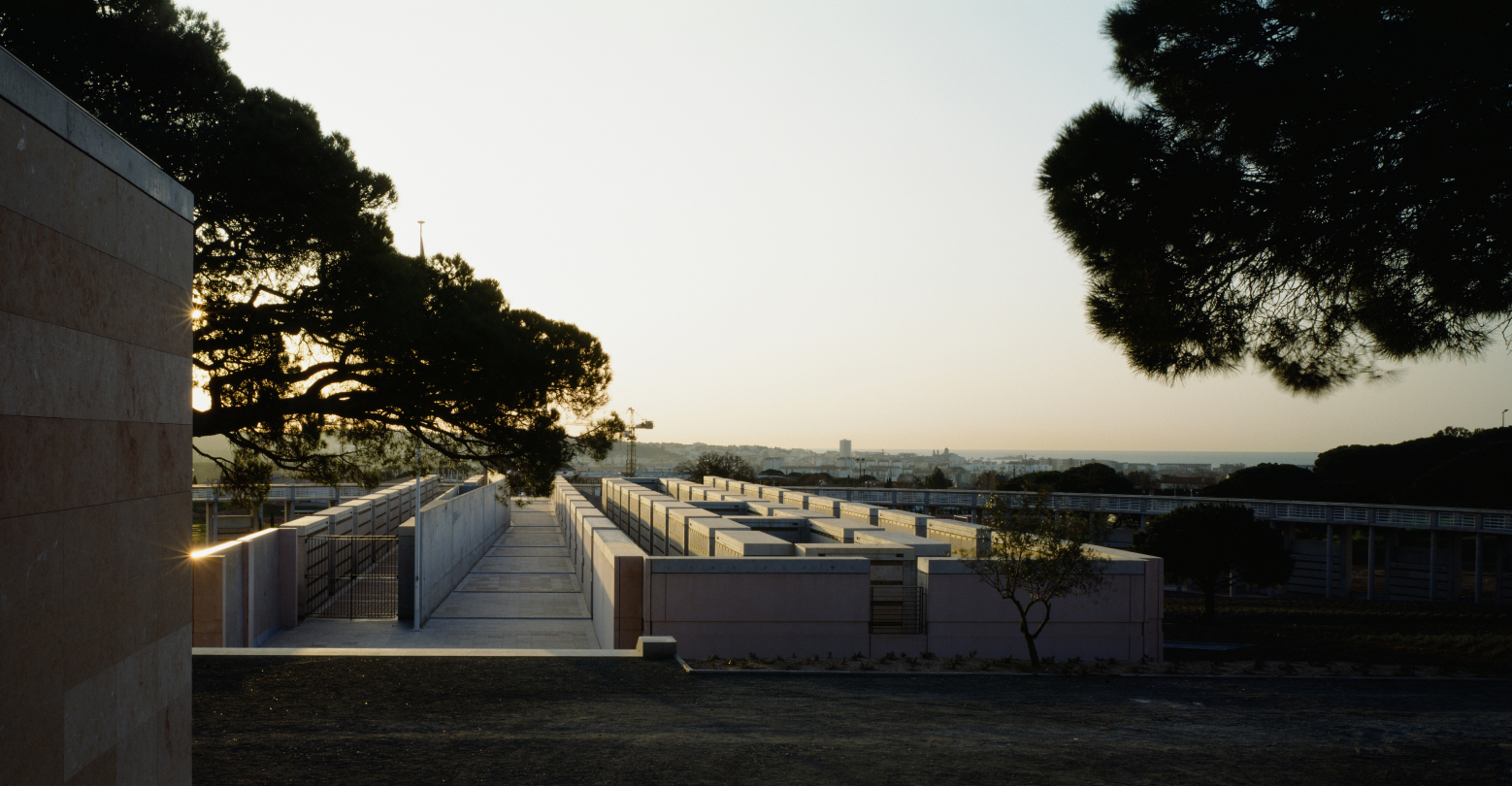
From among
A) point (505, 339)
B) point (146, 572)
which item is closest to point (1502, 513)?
point (505, 339)

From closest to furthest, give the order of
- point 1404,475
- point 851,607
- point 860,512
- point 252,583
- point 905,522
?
point 851,607 → point 252,583 → point 905,522 → point 860,512 → point 1404,475

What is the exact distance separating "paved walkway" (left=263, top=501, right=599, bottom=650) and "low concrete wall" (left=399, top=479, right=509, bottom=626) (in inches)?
15.7

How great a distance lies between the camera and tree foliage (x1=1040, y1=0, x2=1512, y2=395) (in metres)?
8.55

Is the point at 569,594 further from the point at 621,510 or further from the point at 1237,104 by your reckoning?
the point at 1237,104

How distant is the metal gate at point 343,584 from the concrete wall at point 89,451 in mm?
17664

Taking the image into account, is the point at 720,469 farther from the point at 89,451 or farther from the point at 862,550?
the point at 89,451

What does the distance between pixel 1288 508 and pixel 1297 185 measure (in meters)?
39.6

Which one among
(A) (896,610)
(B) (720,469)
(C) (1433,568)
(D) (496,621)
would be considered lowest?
(C) (1433,568)

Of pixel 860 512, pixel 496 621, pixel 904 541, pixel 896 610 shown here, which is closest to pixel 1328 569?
pixel 860 512

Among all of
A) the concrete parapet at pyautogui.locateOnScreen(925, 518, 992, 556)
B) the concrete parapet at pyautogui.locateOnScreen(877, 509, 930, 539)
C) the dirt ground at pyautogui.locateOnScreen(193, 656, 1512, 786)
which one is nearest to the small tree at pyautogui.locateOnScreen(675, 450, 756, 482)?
the concrete parapet at pyautogui.locateOnScreen(877, 509, 930, 539)

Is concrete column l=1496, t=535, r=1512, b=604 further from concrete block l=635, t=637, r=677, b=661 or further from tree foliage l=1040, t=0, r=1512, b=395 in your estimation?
concrete block l=635, t=637, r=677, b=661

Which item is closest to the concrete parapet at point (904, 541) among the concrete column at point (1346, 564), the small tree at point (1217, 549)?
the small tree at point (1217, 549)

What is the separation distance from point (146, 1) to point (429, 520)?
12.7m

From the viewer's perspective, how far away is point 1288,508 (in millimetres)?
42938
